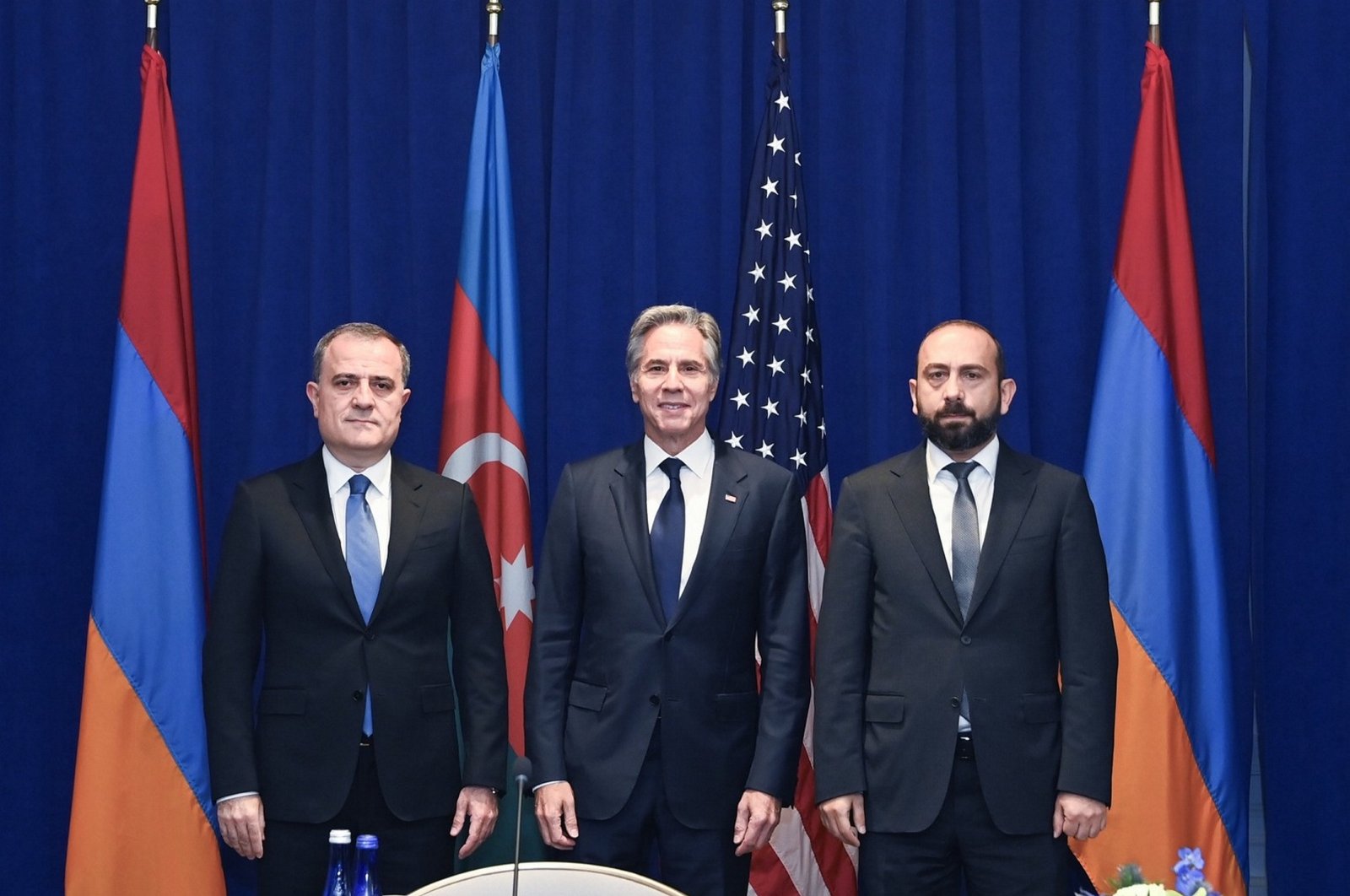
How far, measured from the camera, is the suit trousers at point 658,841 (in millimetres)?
3246

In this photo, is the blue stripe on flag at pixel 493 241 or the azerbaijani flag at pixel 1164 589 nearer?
the azerbaijani flag at pixel 1164 589

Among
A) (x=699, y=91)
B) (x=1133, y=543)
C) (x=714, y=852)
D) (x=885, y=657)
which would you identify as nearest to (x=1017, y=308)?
(x=1133, y=543)

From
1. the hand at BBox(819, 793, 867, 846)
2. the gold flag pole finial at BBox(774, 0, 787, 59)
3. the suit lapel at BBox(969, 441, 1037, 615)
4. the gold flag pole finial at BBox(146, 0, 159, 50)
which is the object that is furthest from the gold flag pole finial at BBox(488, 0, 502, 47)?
the hand at BBox(819, 793, 867, 846)

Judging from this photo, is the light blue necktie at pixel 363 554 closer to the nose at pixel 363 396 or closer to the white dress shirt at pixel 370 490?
the white dress shirt at pixel 370 490

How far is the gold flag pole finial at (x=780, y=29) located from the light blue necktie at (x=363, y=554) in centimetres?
195

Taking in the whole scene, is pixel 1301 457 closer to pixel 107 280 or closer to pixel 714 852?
pixel 714 852

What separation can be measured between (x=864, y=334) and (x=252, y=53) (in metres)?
2.09

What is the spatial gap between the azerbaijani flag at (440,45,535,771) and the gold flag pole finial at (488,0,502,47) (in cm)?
19

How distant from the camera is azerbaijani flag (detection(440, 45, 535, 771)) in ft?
14.0

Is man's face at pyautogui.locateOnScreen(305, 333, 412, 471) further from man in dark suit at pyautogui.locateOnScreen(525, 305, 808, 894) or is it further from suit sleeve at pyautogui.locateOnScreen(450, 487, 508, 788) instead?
man in dark suit at pyautogui.locateOnScreen(525, 305, 808, 894)

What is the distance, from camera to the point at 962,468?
11.0 feet

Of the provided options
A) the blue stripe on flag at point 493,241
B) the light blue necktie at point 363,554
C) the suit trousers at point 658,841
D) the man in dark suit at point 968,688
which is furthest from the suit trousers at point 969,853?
the blue stripe on flag at point 493,241

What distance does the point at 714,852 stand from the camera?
3.26 meters

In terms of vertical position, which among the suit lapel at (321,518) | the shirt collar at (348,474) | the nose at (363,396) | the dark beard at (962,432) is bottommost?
the suit lapel at (321,518)
